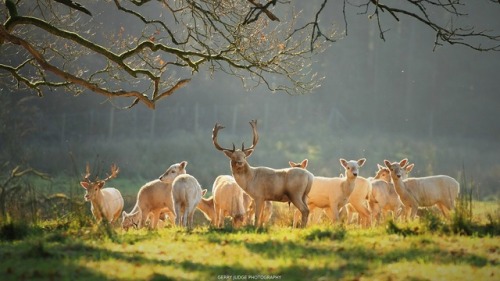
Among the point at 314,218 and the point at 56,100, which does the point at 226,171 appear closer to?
the point at 56,100

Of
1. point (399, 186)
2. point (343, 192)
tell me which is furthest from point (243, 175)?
point (399, 186)

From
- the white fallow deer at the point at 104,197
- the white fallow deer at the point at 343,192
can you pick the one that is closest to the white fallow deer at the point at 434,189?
the white fallow deer at the point at 343,192

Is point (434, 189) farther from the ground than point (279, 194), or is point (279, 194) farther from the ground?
point (434, 189)

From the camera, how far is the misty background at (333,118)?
38125 millimetres

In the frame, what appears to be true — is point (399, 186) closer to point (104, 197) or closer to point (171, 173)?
point (171, 173)

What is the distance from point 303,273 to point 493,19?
50.2 m

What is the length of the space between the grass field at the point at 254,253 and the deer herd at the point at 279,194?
91.4 inches

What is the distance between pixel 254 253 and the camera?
390 inches

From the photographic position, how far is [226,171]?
118 ft

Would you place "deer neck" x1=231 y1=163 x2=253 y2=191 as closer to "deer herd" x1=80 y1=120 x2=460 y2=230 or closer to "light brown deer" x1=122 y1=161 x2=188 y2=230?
"deer herd" x1=80 y1=120 x2=460 y2=230

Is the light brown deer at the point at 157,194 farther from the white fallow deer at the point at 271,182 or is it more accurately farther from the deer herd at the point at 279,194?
the white fallow deer at the point at 271,182

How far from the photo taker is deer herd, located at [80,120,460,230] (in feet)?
47.5

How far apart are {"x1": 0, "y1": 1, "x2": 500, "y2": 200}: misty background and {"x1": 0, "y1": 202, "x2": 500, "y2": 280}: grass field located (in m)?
19.7

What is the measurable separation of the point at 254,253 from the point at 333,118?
43.2 m
